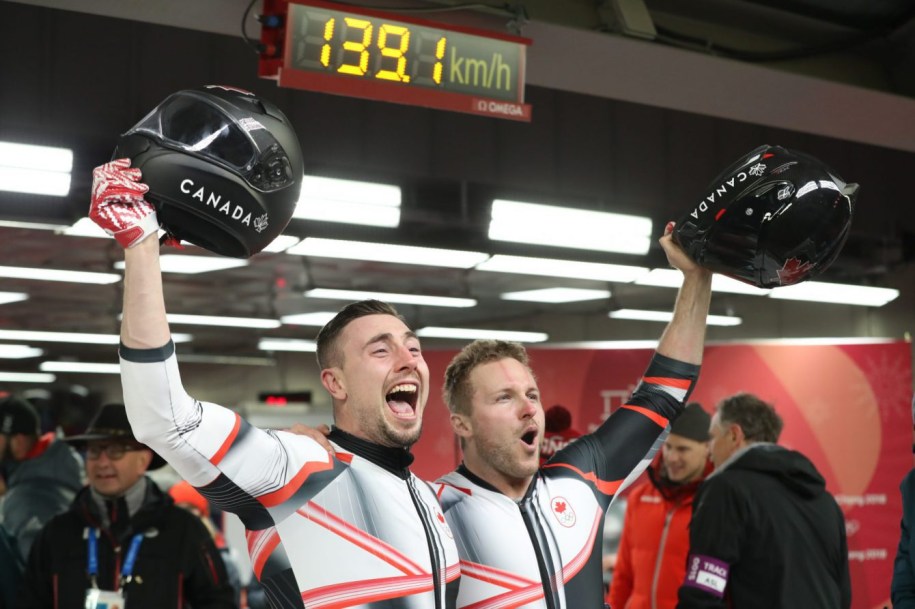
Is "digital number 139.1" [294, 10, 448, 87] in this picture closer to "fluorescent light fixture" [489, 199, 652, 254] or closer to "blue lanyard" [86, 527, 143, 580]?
"fluorescent light fixture" [489, 199, 652, 254]

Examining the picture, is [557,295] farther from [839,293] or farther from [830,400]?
[830,400]

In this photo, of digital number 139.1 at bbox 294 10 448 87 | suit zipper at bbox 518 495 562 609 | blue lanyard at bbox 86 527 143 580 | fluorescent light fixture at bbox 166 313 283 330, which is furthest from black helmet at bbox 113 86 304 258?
fluorescent light fixture at bbox 166 313 283 330

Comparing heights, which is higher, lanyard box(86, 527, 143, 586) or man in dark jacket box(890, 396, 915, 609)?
man in dark jacket box(890, 396, 915, 609)

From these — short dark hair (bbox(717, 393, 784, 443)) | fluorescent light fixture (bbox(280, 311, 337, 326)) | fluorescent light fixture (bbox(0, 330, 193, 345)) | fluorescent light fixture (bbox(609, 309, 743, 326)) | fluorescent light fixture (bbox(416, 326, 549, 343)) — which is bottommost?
short dark hair (bbox(717, 393, 784, 443))

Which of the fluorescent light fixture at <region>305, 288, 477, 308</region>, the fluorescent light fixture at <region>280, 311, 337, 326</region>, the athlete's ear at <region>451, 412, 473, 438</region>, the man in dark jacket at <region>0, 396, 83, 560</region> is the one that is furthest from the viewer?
the fluorescent light fixture at <region>280, 311, 337, 326</region>

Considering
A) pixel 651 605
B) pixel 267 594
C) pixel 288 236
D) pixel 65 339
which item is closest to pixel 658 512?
pixel 651 605

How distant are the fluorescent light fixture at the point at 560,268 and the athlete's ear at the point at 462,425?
3295 millimetres

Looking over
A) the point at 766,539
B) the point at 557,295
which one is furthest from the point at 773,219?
the point at 557,295

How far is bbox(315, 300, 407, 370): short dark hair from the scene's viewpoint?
2.33m

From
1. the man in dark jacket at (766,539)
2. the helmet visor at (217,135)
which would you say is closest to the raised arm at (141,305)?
the helmet visor at (217,135)

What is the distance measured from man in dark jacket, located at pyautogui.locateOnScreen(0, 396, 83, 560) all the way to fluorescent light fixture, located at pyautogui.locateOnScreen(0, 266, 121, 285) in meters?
2.18

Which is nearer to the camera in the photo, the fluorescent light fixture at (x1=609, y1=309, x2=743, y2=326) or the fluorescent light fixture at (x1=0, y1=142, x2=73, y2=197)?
the fluorescent light fixture at (x1=0, y1=142, x2=73, y2=197)

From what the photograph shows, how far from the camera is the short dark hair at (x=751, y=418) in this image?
3.99 m

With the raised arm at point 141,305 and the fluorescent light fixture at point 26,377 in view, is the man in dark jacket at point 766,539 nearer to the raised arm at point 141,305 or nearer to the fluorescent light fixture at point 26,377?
the raised arm at point 141,305
